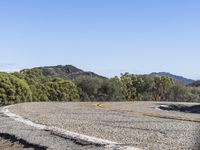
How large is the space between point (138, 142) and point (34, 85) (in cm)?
3198

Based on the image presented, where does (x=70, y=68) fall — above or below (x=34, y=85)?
above

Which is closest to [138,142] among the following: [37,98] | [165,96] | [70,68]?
[37,98]

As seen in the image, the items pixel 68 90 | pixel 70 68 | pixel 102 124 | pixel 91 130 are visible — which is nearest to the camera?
pixel 91 130

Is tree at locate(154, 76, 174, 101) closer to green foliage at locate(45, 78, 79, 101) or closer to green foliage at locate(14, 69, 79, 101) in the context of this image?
green foliage at locate(45, 78, 79, 101)

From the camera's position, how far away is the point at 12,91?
117 feet

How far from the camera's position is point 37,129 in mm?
14672

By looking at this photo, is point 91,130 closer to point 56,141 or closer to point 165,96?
point 56,141

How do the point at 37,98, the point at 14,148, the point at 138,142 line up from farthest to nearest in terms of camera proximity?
the point at 37,98, the point at 14,148, the point at 138,142

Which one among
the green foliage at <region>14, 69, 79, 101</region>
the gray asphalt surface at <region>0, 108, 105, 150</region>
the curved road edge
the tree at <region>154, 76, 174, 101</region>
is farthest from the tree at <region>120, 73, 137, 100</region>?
the gray asphalt surface at <region>0, 108, 105, 150</region>

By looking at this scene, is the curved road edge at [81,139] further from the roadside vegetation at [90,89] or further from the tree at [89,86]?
the tree at [89,86]

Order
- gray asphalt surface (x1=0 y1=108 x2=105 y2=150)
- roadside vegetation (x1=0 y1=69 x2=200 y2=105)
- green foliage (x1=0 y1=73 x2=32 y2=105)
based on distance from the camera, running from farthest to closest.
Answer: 1. roadside vegetation (x1=0 y1=69 x2=200 y2=105)
2. green foliage (x1=0 y1=73 x2=32 y2=105)
3. gray asphalt surface (x1=0 y1=108 x2=105 y2=150)

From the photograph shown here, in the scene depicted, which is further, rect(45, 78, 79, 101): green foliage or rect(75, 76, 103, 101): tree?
rect(75, 76, 103, 101): tree

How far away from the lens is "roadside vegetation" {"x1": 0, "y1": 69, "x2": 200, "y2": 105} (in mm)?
36688

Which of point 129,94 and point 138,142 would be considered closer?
point 138,142
